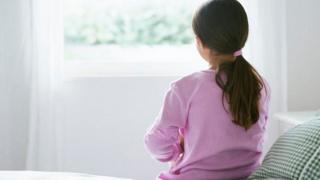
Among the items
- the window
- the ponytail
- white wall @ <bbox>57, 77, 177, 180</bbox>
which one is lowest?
white wall @ <bbox>57, 77, 177, 180</bbox>

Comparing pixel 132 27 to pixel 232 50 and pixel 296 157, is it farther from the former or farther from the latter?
pixel 296 157

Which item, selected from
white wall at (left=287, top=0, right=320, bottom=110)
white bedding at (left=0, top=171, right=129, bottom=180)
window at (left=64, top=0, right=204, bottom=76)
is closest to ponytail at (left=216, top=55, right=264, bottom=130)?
white bedding at (left=0, top=171, right=129, bottom=180)

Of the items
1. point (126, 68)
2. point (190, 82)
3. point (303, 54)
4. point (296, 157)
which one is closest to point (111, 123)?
point (126, 68)

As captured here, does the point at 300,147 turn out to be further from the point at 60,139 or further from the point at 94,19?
the point at 94,19

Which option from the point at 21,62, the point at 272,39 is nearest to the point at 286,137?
the point at 272,39

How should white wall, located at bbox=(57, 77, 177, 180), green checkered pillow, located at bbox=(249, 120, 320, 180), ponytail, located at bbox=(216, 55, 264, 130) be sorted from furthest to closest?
white wall, located at bbox=(57, 77, 177, 180), ponytail, located at bbox=(216, 55, 264, 130), green checkered pillow, located at bbox=(249, 120, 320, 180)

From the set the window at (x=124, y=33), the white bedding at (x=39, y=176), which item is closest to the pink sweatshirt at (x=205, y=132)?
the white bedding at (x=39, y=176)

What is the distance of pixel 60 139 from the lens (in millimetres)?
2301

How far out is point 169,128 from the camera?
1.38m

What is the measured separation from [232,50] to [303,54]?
3.29 feet

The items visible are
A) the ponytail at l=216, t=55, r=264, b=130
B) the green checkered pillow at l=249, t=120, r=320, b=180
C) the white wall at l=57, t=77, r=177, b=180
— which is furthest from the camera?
the white wall at l=57, t=77, r=177, b=180

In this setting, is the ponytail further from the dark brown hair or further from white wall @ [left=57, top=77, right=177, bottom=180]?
white wall @ [left=57, top=77, right=177, bottom=180]

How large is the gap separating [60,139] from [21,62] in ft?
1.35

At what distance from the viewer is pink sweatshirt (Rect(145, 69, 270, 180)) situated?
1.33m
